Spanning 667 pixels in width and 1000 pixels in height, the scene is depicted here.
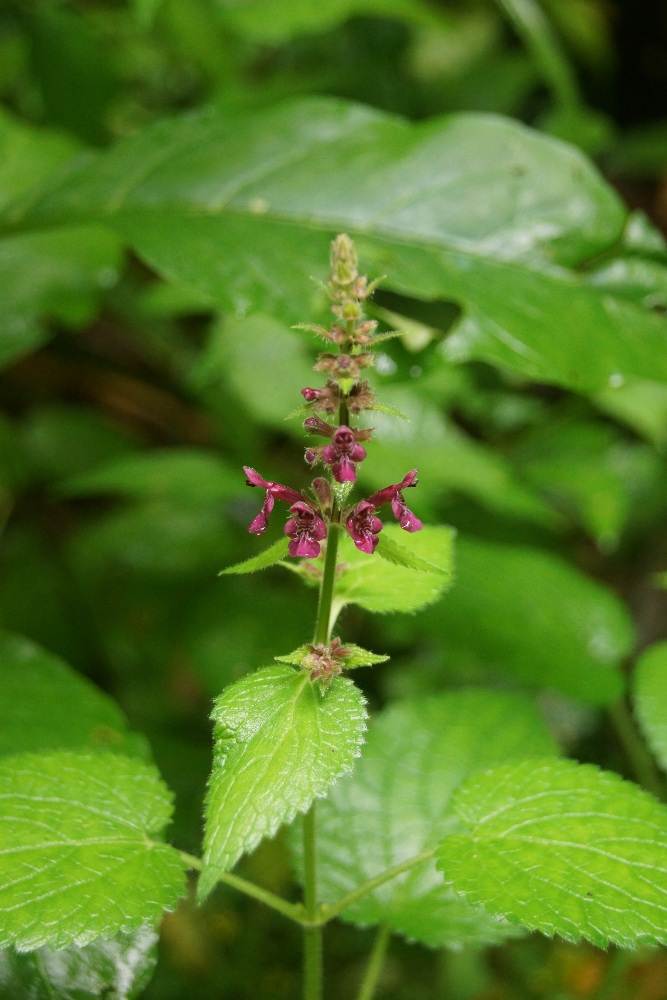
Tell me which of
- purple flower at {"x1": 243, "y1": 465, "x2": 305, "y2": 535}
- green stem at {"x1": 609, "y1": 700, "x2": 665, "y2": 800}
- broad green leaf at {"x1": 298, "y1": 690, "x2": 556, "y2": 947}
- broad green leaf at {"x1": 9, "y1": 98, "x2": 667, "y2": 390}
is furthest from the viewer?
green stem at {"x1": 609, "y1": 700, "x2": 665, "y2": 800}

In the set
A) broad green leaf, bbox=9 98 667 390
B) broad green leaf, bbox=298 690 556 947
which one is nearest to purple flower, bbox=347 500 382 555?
broad green leaf, bbox=298 690 556 947

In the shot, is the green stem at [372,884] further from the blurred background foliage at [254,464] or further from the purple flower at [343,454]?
the blurred background foliage at [254,464]

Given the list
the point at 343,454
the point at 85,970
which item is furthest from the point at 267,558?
the point at 85,970

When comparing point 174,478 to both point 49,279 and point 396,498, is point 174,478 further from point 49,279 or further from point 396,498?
point 396,498

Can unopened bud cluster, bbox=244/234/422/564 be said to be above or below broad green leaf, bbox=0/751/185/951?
above

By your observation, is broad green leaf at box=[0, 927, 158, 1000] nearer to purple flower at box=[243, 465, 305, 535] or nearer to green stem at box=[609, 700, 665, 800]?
purple flower at box=[243, 465, 305, 535]

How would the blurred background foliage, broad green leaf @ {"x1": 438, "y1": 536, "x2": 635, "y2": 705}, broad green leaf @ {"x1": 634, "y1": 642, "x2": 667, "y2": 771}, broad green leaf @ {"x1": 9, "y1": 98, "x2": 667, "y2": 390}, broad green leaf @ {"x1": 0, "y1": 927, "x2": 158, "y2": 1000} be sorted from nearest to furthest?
broad green leaf @ {"x1": 0, "y1": 927, "x2": 158, "y2": 1000} < broad green leaf @ {"x1": 634, "y1": 642, "x2": 667, "y2": 771} < broad green leaf @ {"x1": 9, "y1": 98, "x2": 667, "y2": 390} < broad green leaf @ {"x1": 438, "y1": 536, "x2": 635, "y2": 705} < the blurred background foliage
